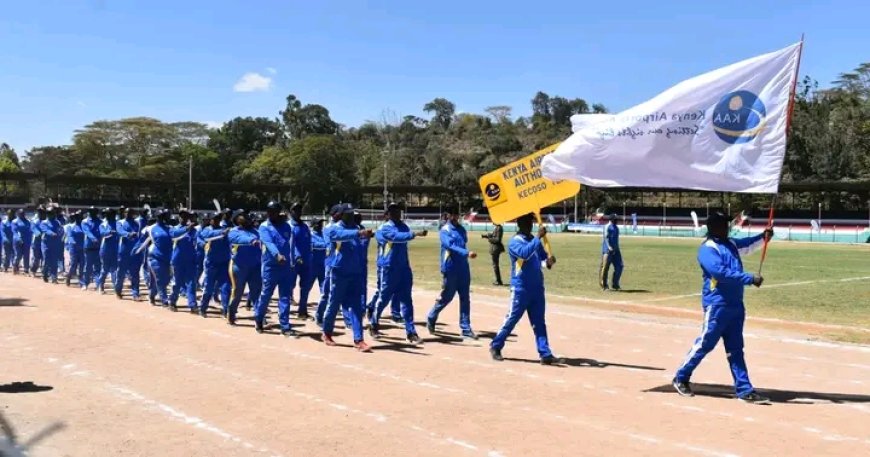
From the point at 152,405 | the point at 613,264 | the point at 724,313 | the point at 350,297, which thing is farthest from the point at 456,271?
the point at 613,264

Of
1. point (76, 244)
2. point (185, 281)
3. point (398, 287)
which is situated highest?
point (76, 244)

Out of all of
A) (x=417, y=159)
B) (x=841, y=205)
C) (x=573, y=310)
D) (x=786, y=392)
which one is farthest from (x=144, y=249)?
(x=417, y=159)

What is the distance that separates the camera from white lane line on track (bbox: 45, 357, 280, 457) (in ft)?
20.7

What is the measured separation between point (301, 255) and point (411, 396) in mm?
5643

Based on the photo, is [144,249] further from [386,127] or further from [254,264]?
[386,127]

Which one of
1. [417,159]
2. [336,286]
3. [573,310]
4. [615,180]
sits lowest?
[573,310]

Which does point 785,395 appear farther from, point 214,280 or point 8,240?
point 8,240

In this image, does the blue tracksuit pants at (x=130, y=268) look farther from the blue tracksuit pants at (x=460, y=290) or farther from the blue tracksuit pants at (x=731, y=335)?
the blue tracksuit pants at (x=731, y=335)

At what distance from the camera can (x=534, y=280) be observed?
9.41 meters

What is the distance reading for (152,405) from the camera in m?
7.36

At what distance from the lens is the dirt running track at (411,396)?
6172mm

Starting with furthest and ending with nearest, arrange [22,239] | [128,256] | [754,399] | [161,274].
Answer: [22,239], [128,256], [161,274], [754,399]

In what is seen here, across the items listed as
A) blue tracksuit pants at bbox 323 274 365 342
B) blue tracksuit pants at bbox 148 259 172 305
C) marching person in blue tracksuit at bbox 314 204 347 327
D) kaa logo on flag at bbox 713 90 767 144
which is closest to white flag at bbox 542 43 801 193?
kaa logo on flag at bbox 713 90 767 144

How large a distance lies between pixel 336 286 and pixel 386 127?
12486 cm
